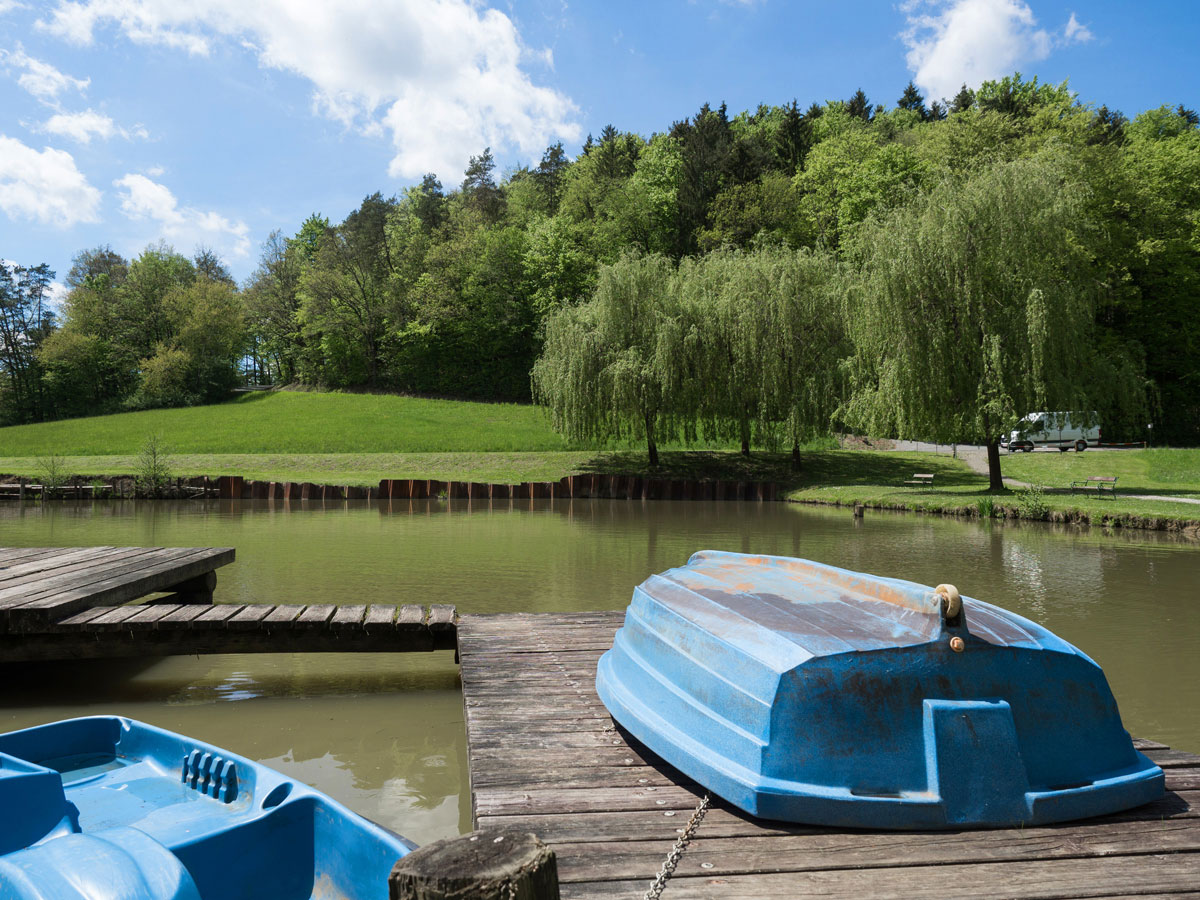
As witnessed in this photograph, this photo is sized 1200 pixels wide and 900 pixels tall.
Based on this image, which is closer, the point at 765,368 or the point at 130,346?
the point at 765,368

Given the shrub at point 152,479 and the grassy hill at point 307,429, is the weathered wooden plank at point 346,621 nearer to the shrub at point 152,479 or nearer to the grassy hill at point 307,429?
the shrub at point 152,479

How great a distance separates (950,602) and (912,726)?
43cm

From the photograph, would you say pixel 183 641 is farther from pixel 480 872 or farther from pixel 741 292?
pixel 741 292

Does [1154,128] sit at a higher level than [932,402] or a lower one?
higher

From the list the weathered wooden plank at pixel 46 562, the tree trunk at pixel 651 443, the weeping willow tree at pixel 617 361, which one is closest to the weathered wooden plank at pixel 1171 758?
the weathered wooden plank at pixel 46 562

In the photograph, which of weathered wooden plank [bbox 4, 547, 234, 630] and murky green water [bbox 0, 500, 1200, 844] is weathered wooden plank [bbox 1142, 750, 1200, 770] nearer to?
murky green water [bbox 0, 500, 1200, 844]

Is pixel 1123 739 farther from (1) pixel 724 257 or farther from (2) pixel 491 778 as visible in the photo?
(1) pixel 724 257

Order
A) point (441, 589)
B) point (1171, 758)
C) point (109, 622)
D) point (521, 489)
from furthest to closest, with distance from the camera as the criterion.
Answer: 1. point (521, 489)
2. point (441, 589)
3. point (109, 622)
4. point (1171, 758)

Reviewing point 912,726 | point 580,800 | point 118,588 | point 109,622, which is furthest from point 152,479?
point 912,726

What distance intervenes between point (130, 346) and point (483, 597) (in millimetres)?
58753

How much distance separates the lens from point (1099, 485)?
21.5 m

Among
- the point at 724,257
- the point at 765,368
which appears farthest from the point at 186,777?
the point at 724,257

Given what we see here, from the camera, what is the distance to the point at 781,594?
356 centimetres

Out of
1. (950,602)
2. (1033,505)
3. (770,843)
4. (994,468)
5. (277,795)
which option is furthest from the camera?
(994,468)
